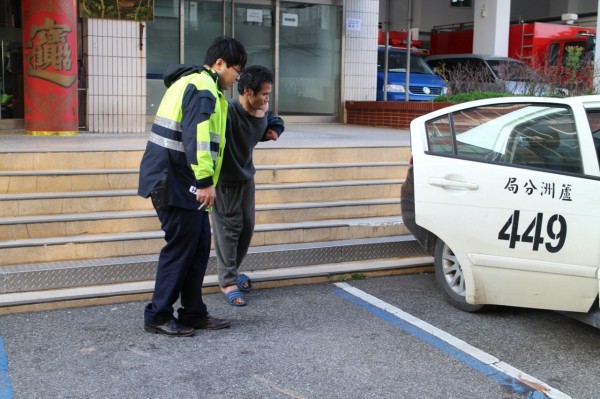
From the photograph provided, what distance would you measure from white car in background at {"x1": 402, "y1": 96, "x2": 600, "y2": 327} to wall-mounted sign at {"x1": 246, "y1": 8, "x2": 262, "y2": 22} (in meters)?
8.82

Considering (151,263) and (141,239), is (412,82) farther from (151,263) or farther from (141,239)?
(151,263)

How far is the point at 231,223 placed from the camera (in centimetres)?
516

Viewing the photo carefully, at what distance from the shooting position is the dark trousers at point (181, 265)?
171 inches

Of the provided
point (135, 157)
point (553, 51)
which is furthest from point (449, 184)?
point (553, 51)

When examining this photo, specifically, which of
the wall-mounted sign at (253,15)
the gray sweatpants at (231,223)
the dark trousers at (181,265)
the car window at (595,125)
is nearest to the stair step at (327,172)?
the gray sweatpants at (231,223)

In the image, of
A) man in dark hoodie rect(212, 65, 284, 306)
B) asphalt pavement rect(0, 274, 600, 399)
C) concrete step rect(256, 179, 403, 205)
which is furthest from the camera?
concrete step rect(256, 179, 403, 205)

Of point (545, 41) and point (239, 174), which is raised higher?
point (545, 41)

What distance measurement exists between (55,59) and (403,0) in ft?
18.7

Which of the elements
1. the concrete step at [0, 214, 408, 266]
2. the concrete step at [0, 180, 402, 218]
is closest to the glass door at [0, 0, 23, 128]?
the concrete step at [0, 180, 402, 218]

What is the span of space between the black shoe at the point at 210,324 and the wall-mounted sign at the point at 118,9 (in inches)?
284

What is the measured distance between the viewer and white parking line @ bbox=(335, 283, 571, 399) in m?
3.86

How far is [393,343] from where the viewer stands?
4.50m

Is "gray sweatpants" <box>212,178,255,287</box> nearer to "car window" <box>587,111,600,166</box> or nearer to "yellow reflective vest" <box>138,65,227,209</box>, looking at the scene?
"yellow reflective vest" <box>138,65,227,209</box>

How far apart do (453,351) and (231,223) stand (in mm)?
1854
